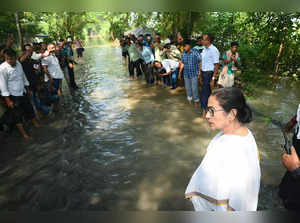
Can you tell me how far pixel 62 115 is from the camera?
603 centimetres

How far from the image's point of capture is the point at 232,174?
132 centimetres

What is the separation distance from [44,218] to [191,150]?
3779 mm

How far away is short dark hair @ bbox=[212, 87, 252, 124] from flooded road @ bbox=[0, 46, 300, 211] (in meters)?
1.76

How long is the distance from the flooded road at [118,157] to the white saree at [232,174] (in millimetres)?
1540

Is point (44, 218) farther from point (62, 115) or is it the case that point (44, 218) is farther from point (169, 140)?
point (62, 115)

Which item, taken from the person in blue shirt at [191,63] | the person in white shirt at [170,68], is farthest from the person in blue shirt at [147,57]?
the person in blue shirt at [191,63]

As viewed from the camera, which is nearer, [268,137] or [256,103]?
[268,137]

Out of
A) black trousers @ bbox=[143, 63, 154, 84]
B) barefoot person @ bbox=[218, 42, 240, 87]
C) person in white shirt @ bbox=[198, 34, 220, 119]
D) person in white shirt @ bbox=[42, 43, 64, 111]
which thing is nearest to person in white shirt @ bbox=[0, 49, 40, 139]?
person in white shirt @ bbox=[42, 43, 64, 111]

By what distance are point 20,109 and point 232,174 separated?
14.9 feet

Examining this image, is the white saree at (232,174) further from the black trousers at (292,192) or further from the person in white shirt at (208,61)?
the person in white shirt at (208,61)

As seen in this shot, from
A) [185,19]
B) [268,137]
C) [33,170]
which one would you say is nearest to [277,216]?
[33,170]

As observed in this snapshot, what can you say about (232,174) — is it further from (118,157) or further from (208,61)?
(208,61)

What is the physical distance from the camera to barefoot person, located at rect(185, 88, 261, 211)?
4.35 ft

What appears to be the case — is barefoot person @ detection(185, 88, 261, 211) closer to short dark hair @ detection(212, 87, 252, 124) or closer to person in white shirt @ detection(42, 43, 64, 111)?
short dark hair @ detection(212, 87, 252, 124)
